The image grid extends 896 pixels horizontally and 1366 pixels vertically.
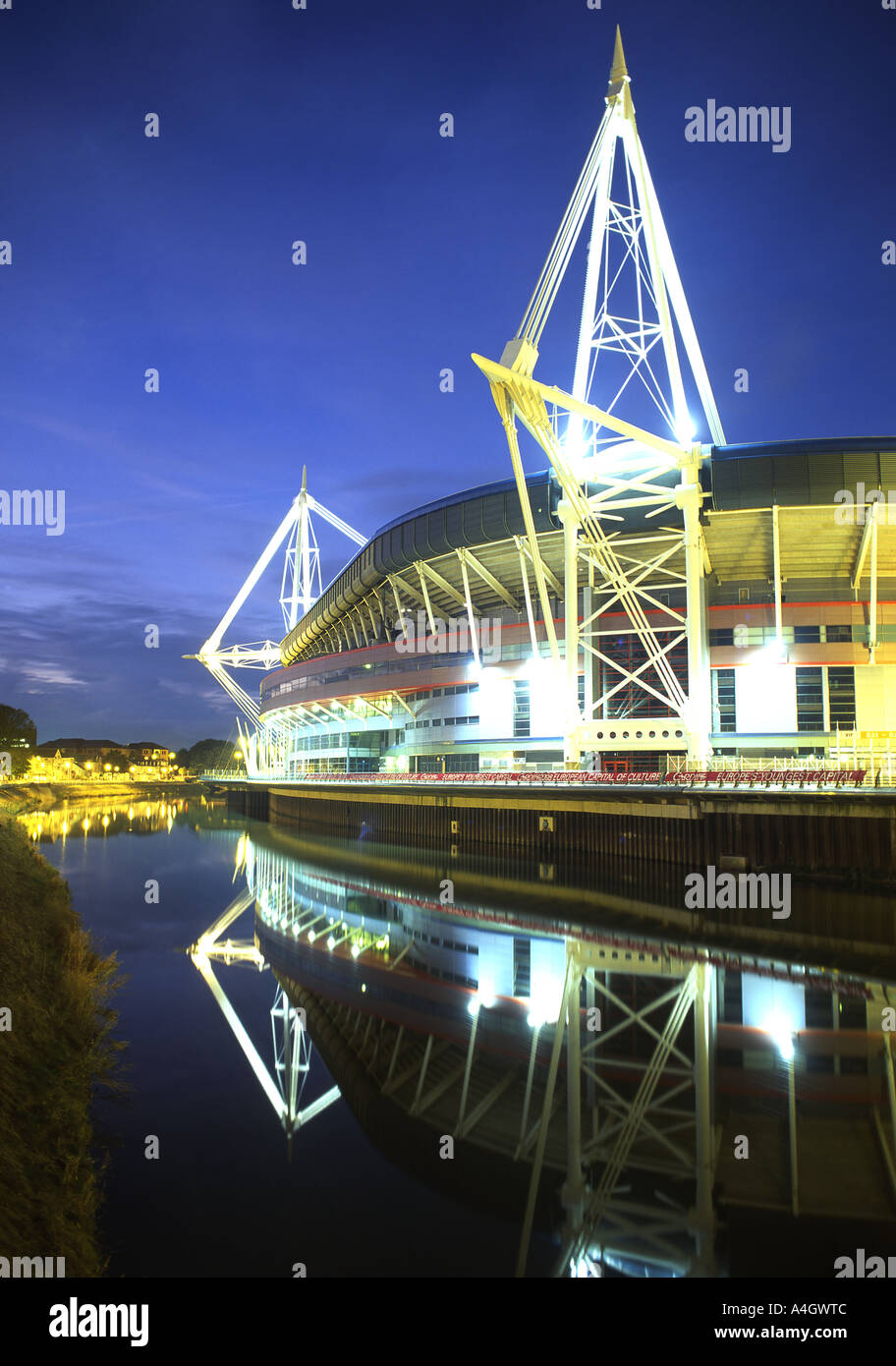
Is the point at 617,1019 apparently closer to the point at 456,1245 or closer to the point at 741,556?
the point at 456,1245

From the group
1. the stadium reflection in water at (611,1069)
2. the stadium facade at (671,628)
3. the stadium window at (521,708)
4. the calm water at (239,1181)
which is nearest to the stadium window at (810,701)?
the stadium facade at (671,628)

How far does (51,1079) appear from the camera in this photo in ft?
29.0

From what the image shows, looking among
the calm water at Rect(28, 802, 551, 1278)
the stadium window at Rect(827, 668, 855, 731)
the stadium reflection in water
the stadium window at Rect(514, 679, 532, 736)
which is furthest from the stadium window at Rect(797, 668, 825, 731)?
the calm water at Rect(28, 802, 551, 1278)

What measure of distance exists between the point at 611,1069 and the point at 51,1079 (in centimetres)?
687

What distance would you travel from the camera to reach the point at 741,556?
37.3m

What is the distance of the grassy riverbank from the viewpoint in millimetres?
6191

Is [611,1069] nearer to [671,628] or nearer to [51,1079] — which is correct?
[51,1079]

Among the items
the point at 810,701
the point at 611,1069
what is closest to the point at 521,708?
the point at 810,701

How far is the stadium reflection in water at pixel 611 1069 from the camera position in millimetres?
7020

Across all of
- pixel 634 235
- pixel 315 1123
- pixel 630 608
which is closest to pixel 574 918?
pixel 315 1123

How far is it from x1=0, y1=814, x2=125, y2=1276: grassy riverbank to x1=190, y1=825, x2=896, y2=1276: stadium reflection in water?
2.21 m

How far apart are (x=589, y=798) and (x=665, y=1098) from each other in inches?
759

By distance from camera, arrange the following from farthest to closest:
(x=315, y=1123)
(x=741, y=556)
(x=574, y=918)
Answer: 1. (x=741, y=556)
2. (x=574, y=918)
3. (x=315, y=1123)
